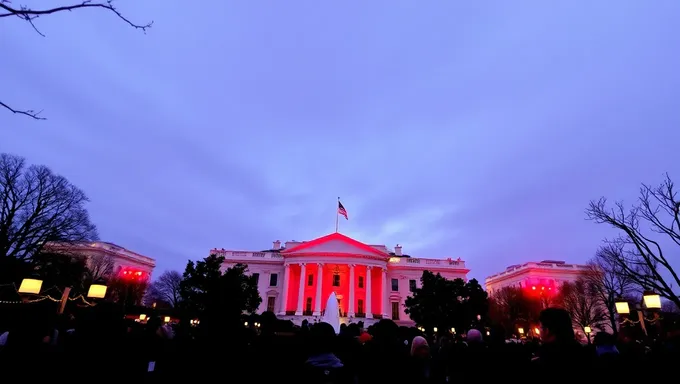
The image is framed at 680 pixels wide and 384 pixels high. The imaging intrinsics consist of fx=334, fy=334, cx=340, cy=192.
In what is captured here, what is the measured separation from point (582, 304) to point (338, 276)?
32.6 meters

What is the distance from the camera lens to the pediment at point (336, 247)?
51.6m

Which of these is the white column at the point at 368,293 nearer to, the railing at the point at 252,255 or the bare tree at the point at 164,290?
the railing at the point at 252,255

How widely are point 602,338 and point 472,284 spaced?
80.2ft

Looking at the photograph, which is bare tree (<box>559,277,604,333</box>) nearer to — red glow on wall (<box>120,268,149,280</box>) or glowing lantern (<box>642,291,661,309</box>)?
glowing lantern (<box>642,291,661,309</box>)

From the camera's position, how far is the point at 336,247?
170 feet

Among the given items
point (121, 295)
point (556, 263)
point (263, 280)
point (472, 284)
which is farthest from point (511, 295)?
point (121, 295)

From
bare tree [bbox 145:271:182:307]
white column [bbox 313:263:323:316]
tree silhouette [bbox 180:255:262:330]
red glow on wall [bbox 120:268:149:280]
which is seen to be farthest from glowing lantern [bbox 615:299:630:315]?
bare tree [bbox 145:271:182:307]

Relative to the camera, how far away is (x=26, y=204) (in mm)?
27938

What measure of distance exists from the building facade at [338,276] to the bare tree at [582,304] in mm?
14288

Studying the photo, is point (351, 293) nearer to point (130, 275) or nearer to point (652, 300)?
point (130, 275)

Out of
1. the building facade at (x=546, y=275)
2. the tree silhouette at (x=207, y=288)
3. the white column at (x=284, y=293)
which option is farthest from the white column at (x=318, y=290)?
the building facade at (x=546, y=275)

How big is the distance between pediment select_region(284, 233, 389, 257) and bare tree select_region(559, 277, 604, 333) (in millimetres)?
26185

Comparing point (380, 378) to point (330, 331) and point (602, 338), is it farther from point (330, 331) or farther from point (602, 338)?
point (602, 338)

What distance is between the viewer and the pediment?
169ft
